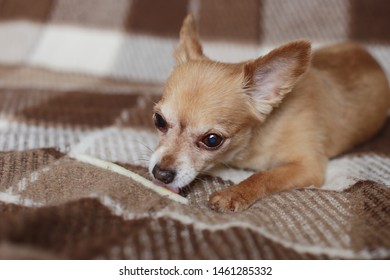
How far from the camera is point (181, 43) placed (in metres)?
1.99

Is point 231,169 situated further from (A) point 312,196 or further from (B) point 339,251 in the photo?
(B) point 339,251

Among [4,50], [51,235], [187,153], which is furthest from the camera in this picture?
[4,50]

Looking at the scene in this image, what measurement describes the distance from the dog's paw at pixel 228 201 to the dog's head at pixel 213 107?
14 centimetres

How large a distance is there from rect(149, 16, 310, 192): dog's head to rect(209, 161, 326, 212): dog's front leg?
5.9 inches

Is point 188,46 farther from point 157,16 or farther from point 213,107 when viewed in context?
point 157,16

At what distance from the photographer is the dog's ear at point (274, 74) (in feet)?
5.37

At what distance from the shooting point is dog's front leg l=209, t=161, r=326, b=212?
1516 mm

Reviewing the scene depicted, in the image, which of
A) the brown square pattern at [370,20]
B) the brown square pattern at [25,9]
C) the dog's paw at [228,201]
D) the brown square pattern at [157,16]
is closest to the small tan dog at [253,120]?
the dog's paw at [228,201]

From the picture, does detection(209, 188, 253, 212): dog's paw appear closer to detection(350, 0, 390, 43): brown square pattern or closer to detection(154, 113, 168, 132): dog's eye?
detection(154, 113, 168, 132): dog's eye

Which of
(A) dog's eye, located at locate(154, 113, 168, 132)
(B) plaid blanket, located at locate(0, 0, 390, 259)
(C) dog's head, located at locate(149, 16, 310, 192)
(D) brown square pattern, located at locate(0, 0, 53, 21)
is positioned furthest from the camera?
(D) brown square pattern, located at locate(0, 0, 53, 21)

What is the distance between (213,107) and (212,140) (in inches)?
4.7

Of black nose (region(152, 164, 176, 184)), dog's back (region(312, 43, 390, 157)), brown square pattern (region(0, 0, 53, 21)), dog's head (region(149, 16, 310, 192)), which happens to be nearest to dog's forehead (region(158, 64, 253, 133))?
dog's head (region(149, 16, 310, 192))
